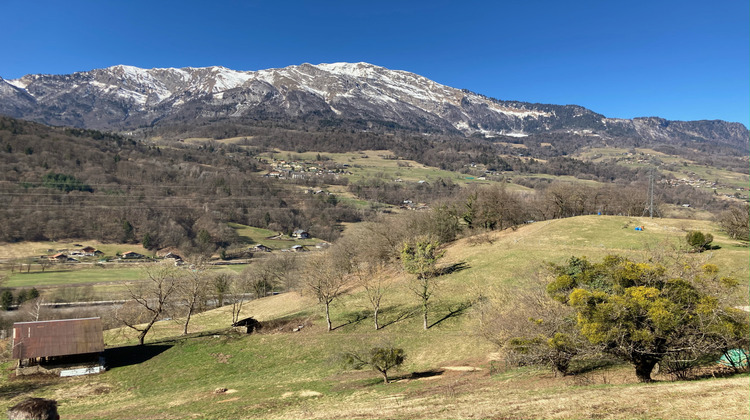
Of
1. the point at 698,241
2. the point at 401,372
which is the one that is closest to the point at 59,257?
the point at 401,372

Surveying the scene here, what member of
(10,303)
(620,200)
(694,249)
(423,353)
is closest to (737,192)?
(620,200)

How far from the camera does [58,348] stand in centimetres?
3447

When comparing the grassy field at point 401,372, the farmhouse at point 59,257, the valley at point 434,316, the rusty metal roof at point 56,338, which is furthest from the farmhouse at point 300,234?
the rusty metal roof at point 56,338

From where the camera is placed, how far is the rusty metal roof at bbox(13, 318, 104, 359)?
33.8m

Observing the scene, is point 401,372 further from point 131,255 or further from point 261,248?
point 131,255

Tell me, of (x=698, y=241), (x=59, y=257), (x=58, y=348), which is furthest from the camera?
(x=59, y=257)

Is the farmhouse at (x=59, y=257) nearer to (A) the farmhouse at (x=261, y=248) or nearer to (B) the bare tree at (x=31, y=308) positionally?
(B) the bare tree at (x=31, y=308)

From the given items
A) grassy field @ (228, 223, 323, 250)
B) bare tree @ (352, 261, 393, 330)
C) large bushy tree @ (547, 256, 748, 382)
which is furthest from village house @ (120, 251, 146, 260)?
large bushy tree @ (547, 256, 748, 382)

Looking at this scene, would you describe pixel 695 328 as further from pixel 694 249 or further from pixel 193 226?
pixel 193 226

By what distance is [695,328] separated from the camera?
680 inches

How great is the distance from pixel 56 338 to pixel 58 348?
1220mm

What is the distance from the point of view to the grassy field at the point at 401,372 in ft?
50.8

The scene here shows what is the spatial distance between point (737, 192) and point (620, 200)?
510 ft

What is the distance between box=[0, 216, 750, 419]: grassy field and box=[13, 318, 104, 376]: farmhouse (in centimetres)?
169
